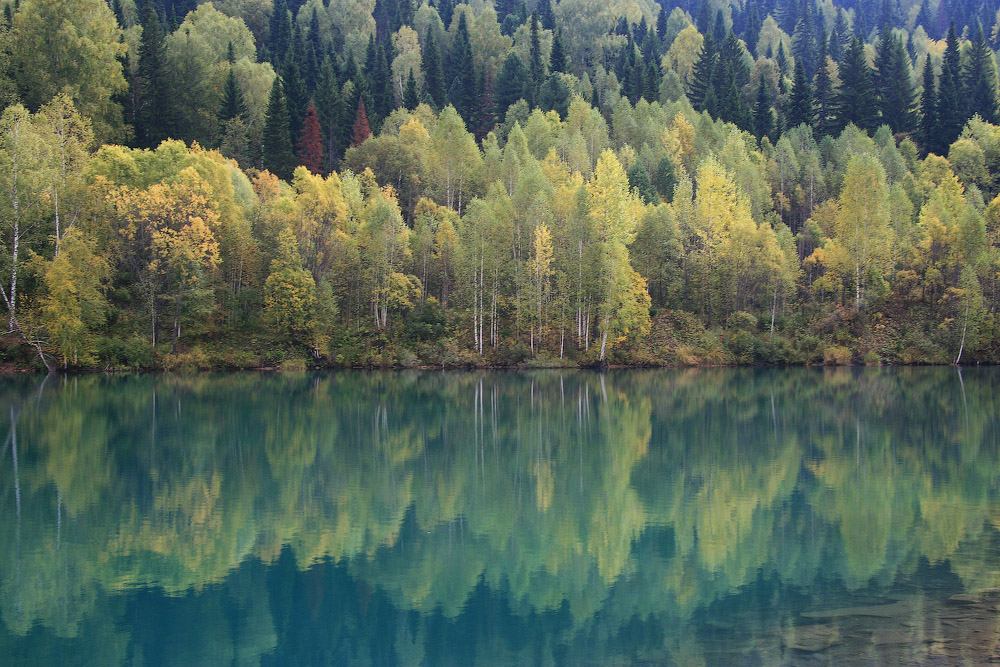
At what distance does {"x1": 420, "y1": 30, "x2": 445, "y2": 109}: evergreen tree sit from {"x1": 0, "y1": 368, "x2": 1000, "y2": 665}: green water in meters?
79.8

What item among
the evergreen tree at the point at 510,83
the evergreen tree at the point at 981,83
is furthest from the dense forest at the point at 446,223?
the evergreen tree at the point at 510,83

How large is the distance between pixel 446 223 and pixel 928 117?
211ft

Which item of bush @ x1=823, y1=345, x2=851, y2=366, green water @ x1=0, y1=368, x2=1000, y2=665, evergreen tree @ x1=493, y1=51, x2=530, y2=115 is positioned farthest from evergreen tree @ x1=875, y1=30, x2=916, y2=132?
green water @ x1=0, y1=368, x2=1000, y2=665

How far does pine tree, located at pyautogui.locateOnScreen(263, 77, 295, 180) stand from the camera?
266ft

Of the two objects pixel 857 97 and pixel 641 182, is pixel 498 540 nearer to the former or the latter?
pixel 641 182

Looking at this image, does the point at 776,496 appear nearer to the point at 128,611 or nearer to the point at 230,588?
the point at 230,588

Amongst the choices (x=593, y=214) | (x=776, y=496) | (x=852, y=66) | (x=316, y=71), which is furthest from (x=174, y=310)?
(x=852, y=66)

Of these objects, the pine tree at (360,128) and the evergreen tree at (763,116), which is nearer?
the pine tree at (360,128)

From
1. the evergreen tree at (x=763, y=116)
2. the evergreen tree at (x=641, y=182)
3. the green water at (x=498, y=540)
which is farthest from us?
the evergreen tree at (x=763, y=116)

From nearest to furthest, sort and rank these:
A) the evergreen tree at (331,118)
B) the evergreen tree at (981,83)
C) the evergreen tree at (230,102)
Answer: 1. the evergreen tree at (230,102)
2. the evergreen tree at (331,118)
3. the evergreen tree at (981,83)

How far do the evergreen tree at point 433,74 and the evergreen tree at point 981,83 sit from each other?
62857mm

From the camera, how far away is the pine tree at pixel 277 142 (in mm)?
81000

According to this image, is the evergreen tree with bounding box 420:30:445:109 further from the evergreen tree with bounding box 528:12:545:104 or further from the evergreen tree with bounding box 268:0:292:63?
the evergreen tree with bounding box 268:0:292:63

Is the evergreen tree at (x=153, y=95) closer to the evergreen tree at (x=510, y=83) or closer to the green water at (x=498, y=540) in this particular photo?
the evergreen tree at (x=510, y=83)
